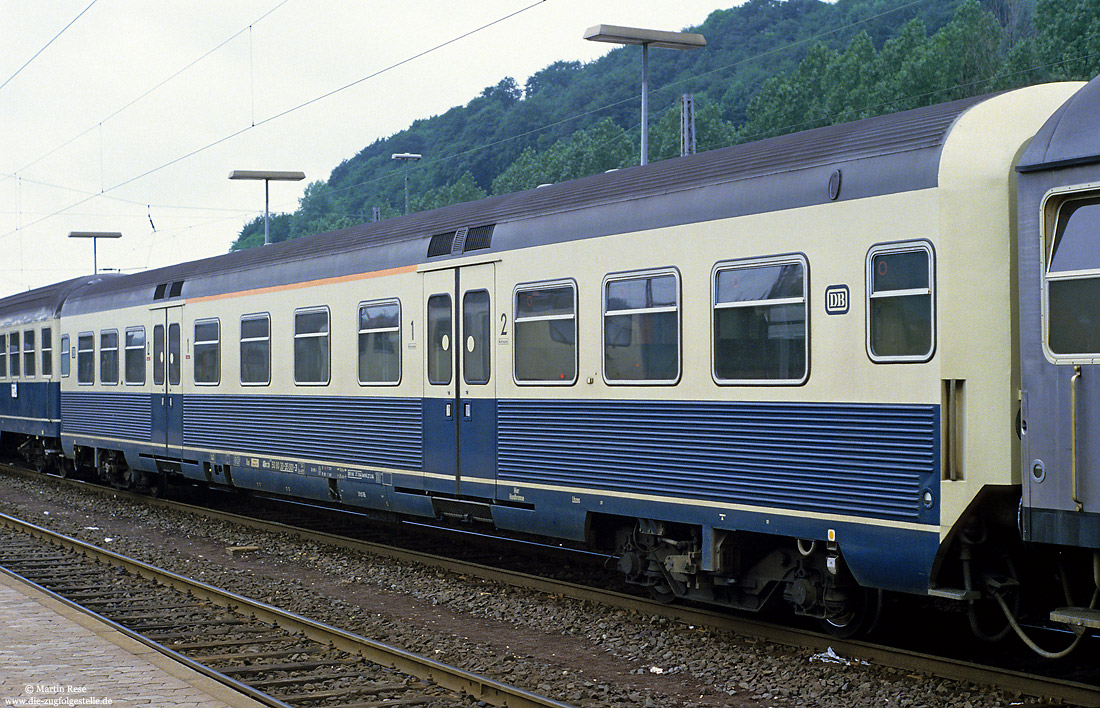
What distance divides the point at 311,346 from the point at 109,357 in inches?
312

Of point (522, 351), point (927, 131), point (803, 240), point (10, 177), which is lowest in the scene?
point (522, 351)

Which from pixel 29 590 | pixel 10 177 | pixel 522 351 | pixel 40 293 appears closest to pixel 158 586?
pixel 29 590

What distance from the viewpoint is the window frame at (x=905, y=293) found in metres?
7.20

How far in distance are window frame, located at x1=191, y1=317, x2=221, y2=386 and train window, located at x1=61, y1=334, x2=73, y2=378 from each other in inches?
241

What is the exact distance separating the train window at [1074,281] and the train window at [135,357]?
50.9 feet

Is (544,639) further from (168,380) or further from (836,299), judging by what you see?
(168,380)

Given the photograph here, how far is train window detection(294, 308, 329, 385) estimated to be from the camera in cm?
1401

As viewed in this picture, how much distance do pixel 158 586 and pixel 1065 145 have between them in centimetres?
916

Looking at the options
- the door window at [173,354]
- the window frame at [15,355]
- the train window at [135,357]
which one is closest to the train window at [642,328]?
the door window at [173,354]

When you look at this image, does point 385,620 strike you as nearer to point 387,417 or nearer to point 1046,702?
point 387,417

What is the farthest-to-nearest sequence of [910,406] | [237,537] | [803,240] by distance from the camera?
1. [237,537]
2. [803,240]
3. [910,406]

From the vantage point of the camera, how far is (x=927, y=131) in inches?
295

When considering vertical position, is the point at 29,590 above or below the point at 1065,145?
below

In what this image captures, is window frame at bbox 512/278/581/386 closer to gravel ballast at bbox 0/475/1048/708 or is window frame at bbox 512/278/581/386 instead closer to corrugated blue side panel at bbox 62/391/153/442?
gravel ballast at bbox 0/475/1048/708
